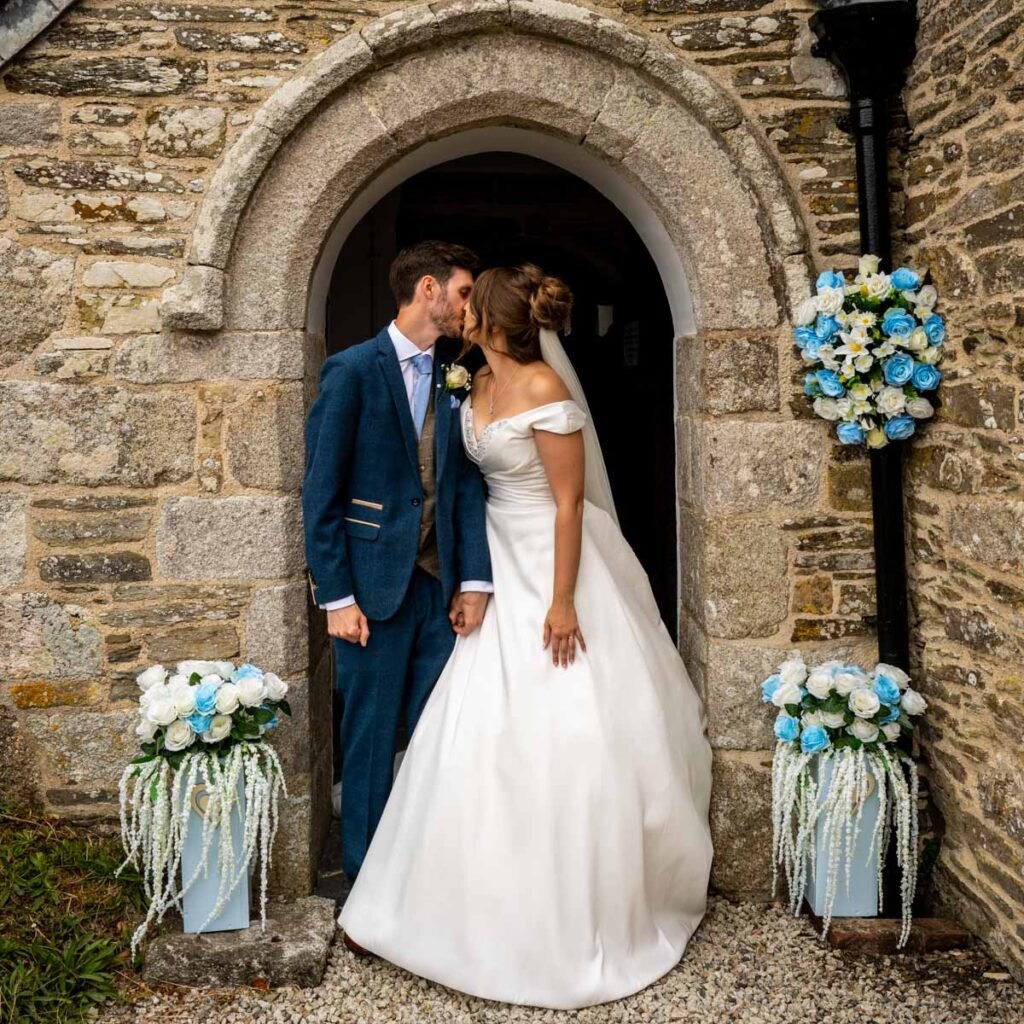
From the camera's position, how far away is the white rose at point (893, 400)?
3.51 metres

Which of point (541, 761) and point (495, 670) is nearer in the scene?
point (541, 761)

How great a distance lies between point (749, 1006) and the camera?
3148 mm

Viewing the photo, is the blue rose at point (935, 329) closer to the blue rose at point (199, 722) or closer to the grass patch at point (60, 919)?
the blue rose at point (199, 722)

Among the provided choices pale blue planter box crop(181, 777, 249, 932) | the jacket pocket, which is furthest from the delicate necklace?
pale blue planter box crop(181, 777, 249, 932)

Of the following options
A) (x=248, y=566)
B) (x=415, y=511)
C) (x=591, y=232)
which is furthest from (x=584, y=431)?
(x=591, y=232)

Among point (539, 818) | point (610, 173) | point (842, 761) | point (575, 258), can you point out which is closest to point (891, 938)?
point (842, 761)

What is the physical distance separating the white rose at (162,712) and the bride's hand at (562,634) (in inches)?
46.2

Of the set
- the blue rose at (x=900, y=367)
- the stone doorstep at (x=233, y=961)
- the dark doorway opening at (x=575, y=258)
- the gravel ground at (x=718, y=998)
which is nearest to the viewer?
the gravel ground at (x=718, y=998)

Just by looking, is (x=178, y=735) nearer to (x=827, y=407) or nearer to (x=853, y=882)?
(x=853, y=882)

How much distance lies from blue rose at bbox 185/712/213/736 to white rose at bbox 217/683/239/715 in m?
0.05

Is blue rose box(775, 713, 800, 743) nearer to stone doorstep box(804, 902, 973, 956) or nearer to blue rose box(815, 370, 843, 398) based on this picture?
stone doorstep box(804, 902, 973, 956)

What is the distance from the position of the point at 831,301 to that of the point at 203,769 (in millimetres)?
2494

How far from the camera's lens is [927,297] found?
11.4ft

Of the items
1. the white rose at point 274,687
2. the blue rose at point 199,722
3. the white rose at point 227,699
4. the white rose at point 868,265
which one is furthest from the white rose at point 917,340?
the blue rose at point 199,722
